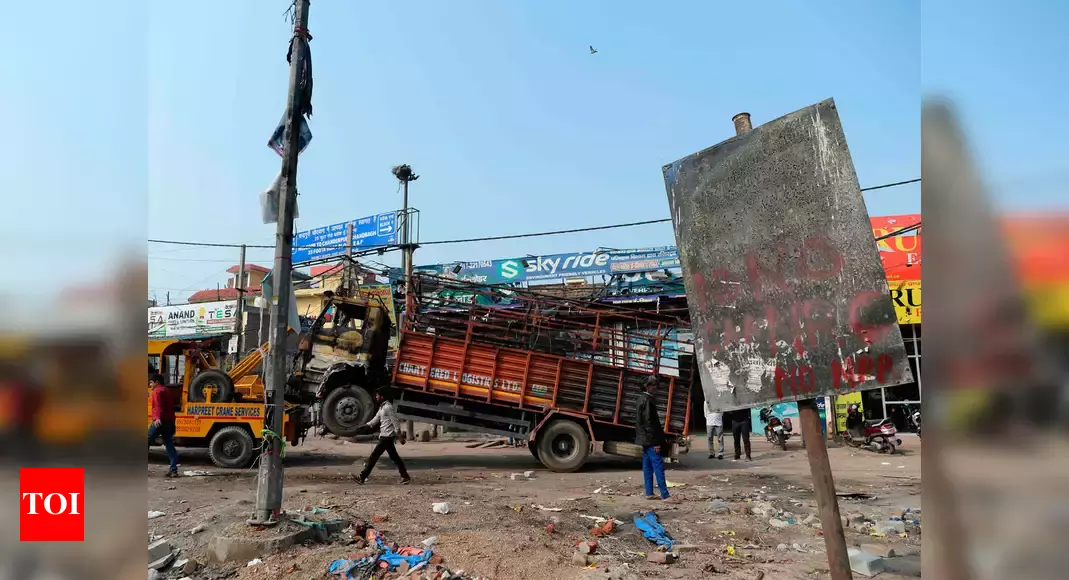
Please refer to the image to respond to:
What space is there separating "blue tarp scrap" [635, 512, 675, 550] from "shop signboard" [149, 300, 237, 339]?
22.3 m

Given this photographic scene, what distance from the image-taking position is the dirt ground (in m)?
4.43

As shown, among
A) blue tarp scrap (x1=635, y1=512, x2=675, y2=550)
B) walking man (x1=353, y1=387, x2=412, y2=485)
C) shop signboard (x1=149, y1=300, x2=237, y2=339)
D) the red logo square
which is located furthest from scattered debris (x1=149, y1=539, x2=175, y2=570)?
shop signboard (x1=149, y1=300, x2=237, y2=339)

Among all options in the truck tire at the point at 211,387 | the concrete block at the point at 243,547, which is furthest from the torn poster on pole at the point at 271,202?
the truck tire at the point at 211,387

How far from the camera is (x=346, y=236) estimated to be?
18422 millimetres

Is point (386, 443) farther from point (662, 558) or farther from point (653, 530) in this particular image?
point (662, 558)

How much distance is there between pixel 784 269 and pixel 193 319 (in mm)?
27374

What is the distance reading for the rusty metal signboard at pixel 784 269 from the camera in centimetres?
225

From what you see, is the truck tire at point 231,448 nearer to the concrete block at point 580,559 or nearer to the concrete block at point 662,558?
the concrete block at point 580,559

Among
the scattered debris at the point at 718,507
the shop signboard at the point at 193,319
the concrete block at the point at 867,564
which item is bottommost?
the scattered debris at the point at 718,507

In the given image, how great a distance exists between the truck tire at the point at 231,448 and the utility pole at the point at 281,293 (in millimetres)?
5550

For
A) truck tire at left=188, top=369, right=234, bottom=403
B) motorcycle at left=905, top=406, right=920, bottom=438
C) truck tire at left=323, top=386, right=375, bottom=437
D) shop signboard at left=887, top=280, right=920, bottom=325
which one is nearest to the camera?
truck tire at left=323, top=386, right=375, bottom=437

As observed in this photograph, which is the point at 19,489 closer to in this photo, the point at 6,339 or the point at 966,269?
the point at 6,339

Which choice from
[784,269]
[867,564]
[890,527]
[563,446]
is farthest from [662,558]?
[563,446]

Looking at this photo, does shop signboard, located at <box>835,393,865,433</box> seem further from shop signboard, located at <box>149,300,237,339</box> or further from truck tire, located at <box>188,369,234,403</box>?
shop signboard, located at <box>149,300,237,339</box>
